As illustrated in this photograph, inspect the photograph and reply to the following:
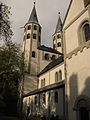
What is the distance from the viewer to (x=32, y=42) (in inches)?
1406

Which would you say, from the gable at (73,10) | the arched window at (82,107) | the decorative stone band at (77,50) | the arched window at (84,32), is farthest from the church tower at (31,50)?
the arched window at (82,107)

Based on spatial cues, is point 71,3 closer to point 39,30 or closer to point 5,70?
point 5,70

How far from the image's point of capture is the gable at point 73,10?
Answer: 1540 centimetres

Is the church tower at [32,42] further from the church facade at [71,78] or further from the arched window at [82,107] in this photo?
the arched window at [82,107]

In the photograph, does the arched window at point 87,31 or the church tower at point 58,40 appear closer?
the arched window at point 87,31

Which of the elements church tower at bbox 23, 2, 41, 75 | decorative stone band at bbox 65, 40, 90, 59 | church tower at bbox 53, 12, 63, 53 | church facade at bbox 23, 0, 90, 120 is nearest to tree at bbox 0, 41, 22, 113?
church facade at bbox 23, 0, 90, 120

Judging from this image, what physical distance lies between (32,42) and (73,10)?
797 inches

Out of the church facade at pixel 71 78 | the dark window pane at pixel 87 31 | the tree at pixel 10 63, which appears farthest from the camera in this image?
the tree at pixel 10 63

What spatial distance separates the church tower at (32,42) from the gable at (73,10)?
17.2 metres

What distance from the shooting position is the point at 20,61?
68.9ft

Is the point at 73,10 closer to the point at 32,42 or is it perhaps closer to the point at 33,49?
the point at 33,49

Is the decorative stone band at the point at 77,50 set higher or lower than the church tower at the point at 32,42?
lower

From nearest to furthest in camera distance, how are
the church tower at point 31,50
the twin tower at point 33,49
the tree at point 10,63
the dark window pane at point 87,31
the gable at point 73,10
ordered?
the dark window pane at point 87,31, the gable at point 73,10, the tree at point 10,63, the church tower at point 31,50, the twin tower at point 33,49

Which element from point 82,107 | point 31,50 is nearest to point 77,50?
point 82,107
